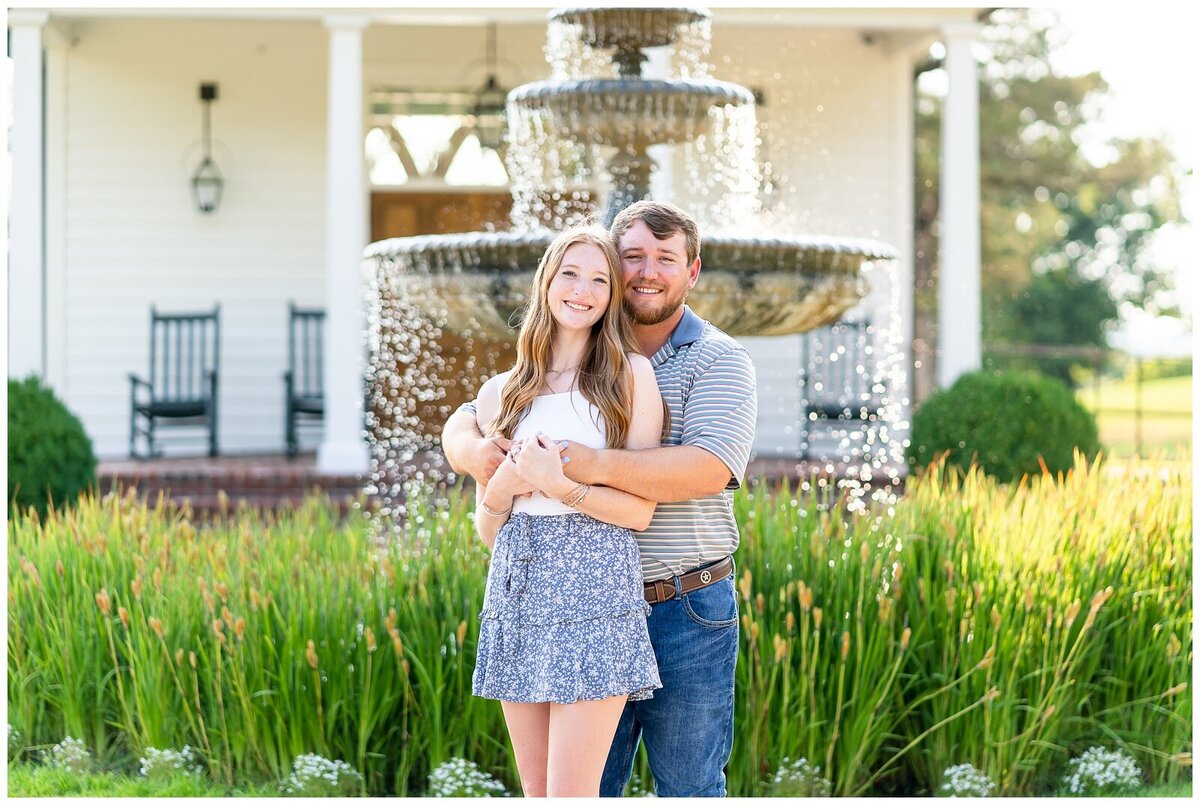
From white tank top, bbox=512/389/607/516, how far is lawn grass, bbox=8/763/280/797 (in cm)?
185

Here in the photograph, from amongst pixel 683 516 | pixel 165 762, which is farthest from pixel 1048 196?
pixel 683 516

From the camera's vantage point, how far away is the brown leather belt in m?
2.72

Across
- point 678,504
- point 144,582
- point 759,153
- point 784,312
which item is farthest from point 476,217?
point 678,504

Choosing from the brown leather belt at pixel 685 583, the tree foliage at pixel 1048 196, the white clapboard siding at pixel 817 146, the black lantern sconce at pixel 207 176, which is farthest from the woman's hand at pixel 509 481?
the tree foliage at pixel 1048 196

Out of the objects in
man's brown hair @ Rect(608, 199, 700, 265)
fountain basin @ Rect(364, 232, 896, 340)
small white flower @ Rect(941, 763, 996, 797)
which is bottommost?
small white flower @ Rect(941, 763, 996, 797)

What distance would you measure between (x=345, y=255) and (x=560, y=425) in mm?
7417

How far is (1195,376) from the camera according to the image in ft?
14.6

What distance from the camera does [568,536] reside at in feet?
8.70

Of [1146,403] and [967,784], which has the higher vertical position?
[1146,403]

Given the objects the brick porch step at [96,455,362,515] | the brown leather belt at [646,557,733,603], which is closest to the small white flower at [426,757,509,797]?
the brown leather belt at [646,557,733,603]

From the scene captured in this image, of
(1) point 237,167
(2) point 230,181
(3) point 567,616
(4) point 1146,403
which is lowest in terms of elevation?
(3) point 567,616

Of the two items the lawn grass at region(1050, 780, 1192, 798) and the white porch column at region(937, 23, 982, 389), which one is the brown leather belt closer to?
the lawn grass at region(1050, 780, 1192, 798)

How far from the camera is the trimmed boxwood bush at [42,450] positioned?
696 cm

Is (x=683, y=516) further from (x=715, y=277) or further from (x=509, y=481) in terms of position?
(x=715, y=277)
